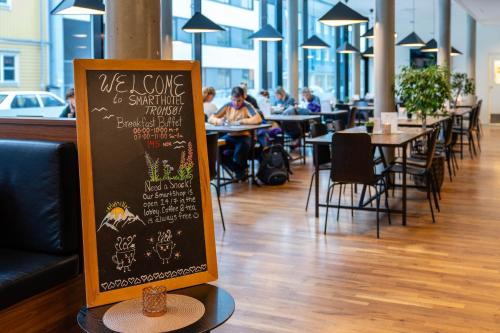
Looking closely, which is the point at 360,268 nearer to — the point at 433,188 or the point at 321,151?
the point at 321,151

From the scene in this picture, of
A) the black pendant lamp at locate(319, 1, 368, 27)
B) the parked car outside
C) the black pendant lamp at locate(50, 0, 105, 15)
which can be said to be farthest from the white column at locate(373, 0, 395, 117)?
the parked car outside

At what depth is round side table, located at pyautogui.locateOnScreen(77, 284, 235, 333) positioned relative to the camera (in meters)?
2.37

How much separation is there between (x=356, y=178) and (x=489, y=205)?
213 centimetres

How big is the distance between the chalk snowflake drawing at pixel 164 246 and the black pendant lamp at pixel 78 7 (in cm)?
406

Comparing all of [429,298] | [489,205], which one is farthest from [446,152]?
[429,298]

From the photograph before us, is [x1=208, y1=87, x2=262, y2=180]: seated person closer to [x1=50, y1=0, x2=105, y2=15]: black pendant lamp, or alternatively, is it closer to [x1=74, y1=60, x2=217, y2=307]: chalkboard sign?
[x1=50, y1=0, x2=105, y2=15]: black pendant lamp

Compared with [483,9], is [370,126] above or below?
below

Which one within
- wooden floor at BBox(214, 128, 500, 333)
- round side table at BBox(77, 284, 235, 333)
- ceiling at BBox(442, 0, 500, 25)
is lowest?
wooden floor at BBox(214, 128, 500, 333)

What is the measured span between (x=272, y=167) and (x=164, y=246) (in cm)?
524

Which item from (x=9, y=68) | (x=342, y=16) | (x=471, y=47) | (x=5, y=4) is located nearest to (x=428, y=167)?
(x=342, y=16)

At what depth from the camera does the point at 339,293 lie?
13.4ft

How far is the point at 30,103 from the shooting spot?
7.03m

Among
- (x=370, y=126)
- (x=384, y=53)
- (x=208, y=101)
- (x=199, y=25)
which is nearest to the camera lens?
(x=370, y=126)

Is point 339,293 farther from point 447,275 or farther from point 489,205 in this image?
point 489,205
